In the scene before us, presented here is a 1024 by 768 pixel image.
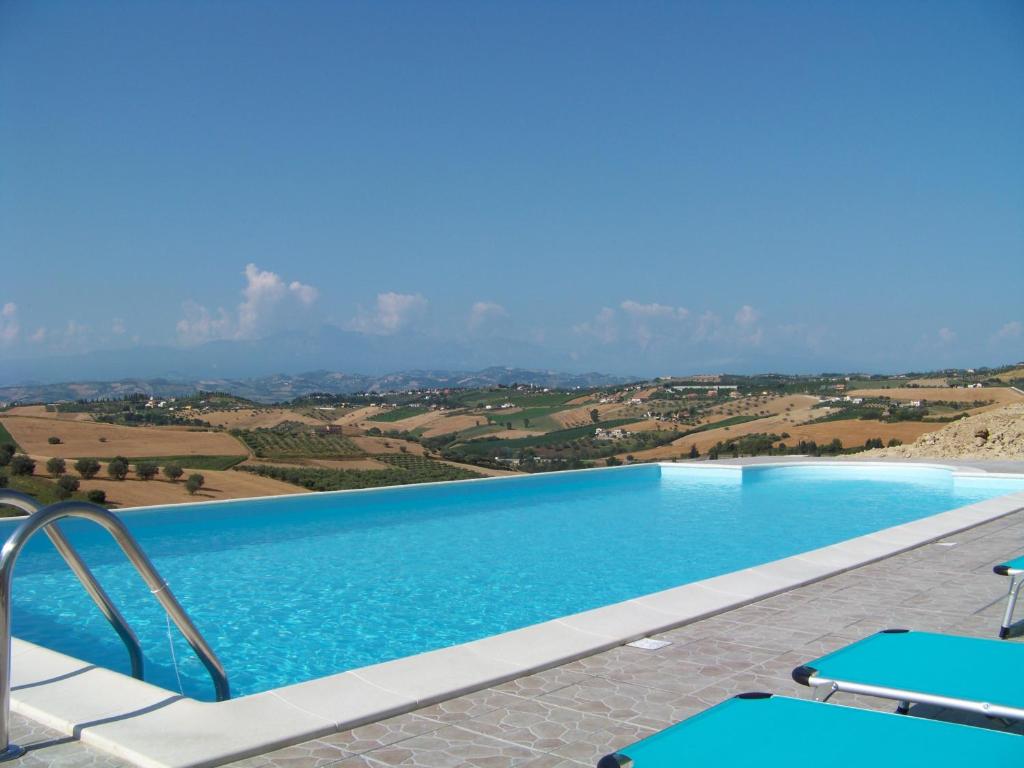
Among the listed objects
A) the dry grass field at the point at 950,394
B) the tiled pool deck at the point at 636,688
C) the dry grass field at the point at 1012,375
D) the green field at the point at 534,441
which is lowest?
the green field at the point at 534,441

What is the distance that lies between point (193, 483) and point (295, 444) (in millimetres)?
11538

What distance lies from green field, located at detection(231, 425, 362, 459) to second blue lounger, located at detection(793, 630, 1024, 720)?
2012 centimetres

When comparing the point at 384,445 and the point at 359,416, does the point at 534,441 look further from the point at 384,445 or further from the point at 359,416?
the point at 359,416

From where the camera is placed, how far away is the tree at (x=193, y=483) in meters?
14.3

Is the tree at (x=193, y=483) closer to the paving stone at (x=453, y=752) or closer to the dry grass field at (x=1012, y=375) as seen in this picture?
the paving stone at (x=453, y=752)

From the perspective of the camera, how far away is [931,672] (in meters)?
3.10

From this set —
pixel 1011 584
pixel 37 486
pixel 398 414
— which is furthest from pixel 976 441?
pixel 398 414

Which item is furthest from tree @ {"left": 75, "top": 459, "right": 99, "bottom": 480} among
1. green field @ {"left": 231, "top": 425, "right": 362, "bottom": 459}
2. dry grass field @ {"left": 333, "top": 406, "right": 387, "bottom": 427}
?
dry grass field @ {"left": 333, "top": 406, "right": 387, "bottom": 427}

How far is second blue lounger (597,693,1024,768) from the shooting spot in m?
2.23

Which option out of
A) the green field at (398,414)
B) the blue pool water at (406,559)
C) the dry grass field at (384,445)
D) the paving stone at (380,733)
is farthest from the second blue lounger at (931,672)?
the green field at (398,414)

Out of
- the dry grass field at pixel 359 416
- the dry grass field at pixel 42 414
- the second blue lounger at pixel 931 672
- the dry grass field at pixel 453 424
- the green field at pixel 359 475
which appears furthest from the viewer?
the dry grass field at pixel 453 424

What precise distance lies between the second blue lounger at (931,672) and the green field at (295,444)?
2012 cm

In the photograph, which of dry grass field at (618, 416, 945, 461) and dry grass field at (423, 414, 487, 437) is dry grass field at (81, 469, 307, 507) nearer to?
dry grass field at (618, 416, 945, 461)

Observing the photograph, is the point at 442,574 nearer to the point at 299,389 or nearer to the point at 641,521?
the point at 641,521
